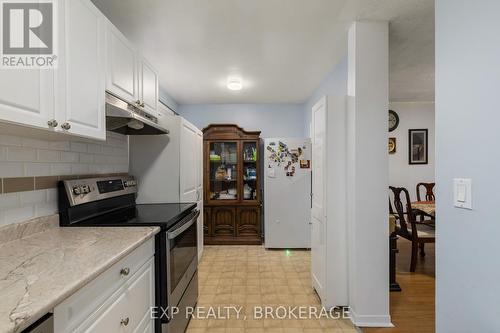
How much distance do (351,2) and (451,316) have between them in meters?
1.95

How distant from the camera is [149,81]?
2.24 meters

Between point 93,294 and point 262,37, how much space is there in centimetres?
224

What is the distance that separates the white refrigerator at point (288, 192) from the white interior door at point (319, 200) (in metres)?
1.30

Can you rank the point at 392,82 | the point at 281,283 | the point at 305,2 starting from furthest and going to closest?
the point at 392,82 → the point at 281,283 → the point at 305,2

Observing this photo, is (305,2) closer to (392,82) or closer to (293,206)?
(392,82)

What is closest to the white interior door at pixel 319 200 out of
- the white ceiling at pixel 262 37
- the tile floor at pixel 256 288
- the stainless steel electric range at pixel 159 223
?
the tile floor at pixel 256 288

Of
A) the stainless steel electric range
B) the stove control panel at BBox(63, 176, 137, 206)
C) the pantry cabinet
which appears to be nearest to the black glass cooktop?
the stainless steel electric range

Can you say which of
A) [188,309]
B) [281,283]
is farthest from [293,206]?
[188,309]

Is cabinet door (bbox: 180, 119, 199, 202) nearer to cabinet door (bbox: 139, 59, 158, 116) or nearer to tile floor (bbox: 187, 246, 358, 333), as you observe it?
cabinet door (bbox: 139, 59, 158, 116)

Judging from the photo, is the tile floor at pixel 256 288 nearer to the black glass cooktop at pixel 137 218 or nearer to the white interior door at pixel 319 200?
the white interior door at pixel 319 200

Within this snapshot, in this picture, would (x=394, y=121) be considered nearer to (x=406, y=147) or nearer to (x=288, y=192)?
(x=406, y=147)

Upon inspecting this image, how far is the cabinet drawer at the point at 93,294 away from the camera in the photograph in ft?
2.65

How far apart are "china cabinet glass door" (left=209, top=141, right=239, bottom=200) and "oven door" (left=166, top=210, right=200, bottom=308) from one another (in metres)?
2.10

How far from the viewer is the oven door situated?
1.63 metres
